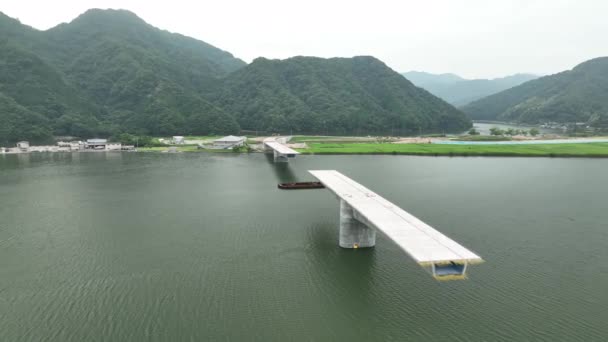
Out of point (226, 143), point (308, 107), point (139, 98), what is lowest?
point (226, 143)

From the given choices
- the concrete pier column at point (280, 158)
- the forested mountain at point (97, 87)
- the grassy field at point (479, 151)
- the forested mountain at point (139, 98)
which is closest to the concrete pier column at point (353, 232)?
the concrete pier column at point (280, 158)

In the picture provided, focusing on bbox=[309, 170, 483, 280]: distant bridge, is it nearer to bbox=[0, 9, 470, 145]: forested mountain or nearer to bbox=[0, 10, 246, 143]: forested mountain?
bbox=[0, 9, 470, 145]: forested mountain

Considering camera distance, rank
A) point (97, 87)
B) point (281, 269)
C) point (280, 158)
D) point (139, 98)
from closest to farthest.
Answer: point (281, 269) < point (280, 158) < point (139, 98) < point (97, 87)

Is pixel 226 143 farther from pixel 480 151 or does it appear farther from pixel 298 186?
pixel 480 151

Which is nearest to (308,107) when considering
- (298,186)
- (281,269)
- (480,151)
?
(480,151)

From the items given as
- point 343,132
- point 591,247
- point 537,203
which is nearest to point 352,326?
point 591,247

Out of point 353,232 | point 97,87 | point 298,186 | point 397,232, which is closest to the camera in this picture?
point 397,232
